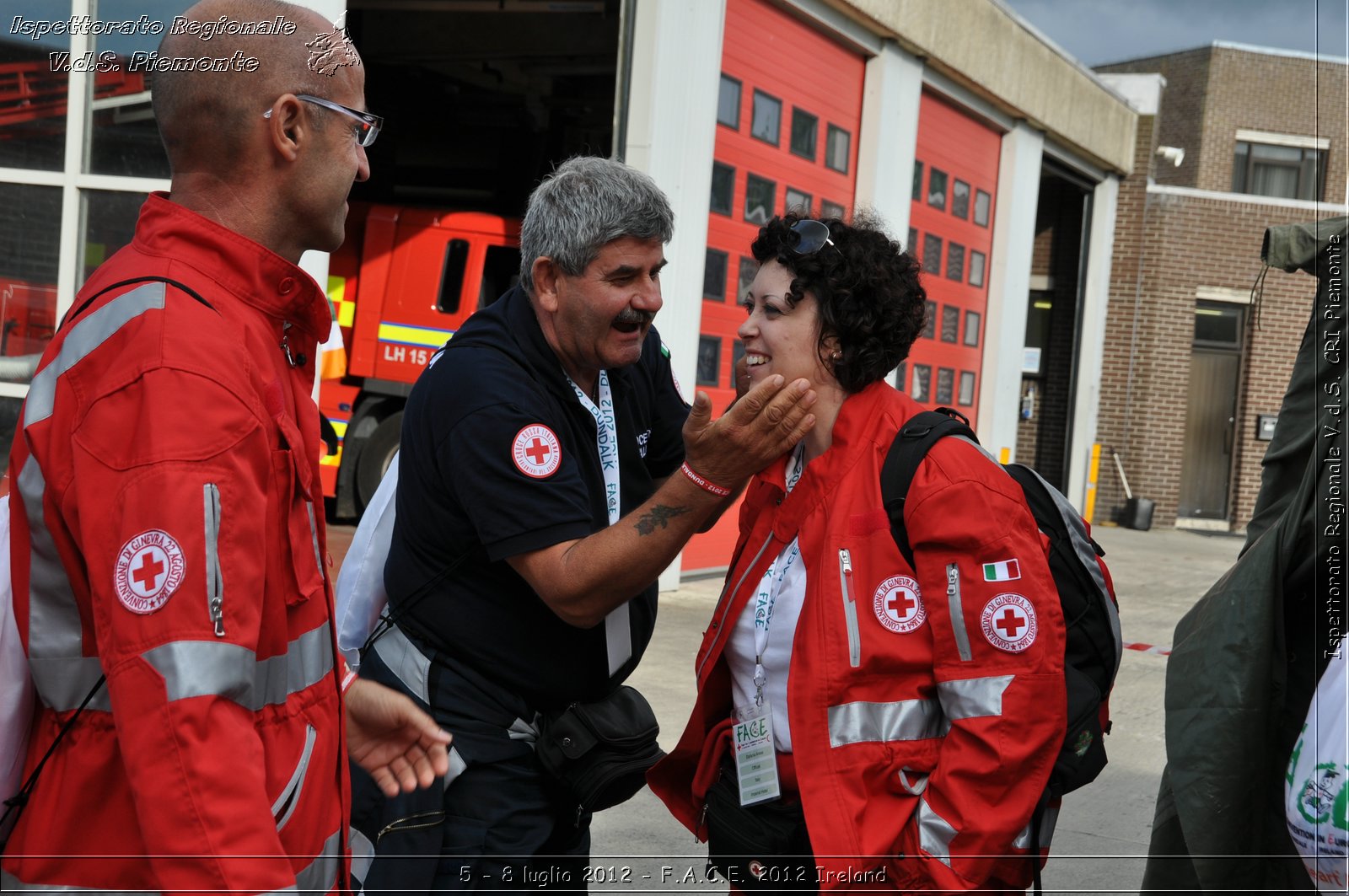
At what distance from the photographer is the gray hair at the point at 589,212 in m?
2.48

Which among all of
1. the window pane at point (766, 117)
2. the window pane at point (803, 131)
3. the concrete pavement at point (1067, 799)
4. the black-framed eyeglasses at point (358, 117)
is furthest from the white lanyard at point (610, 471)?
the window pane at point (803, 131)

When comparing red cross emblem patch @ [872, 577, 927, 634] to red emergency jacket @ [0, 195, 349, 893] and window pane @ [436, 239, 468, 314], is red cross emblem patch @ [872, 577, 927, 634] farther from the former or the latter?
window pane @ [436, 239, 468, 314]

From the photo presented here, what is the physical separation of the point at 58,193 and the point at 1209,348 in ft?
64.6

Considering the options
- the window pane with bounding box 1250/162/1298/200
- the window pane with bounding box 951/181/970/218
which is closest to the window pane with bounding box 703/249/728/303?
the window pane with bounding box 951/181/970/218

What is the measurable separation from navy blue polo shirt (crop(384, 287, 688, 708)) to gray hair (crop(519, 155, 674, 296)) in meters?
0.15

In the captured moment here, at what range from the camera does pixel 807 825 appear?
2.23 m

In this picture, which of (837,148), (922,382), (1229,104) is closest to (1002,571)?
(837,148)

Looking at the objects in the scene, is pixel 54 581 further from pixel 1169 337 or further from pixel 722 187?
pixel 1169 337

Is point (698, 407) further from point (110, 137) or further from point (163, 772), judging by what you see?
point (110, 137)

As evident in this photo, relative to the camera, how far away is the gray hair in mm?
2479

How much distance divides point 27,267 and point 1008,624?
517 cm

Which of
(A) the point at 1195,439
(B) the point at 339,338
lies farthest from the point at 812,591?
(A) the point at 1195,439

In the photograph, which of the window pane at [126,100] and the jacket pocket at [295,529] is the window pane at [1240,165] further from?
the jacket pocket at [295,529]

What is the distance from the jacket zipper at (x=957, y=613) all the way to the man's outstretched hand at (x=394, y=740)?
0.97 metres
